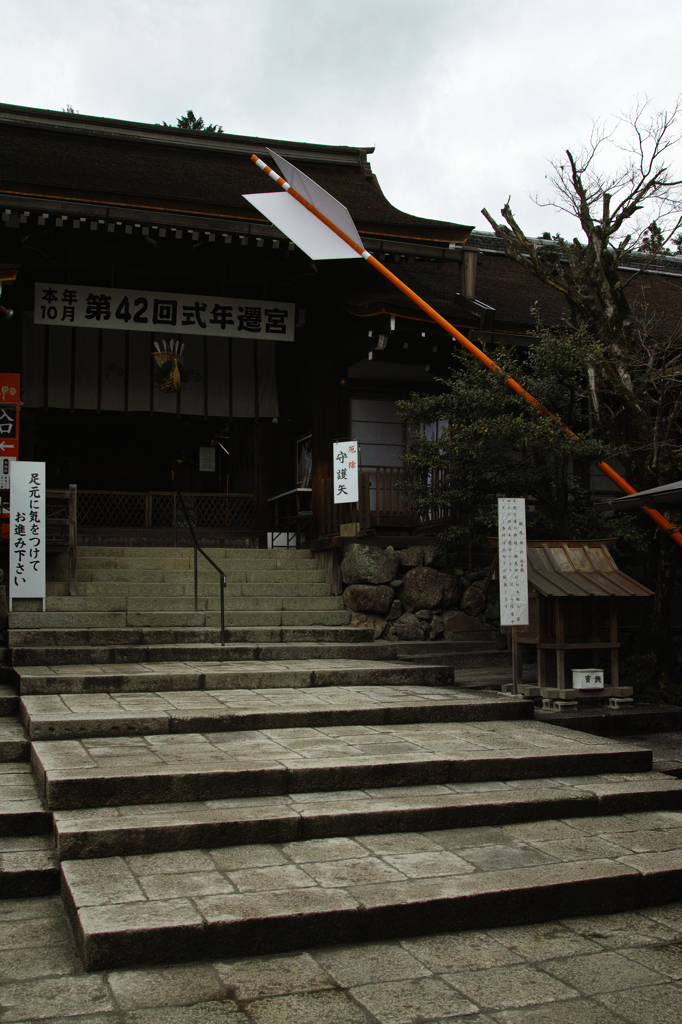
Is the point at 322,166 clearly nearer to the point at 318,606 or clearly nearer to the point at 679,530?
the point at 318,606

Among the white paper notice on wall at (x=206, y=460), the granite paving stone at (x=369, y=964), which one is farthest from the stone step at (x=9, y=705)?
the white paper notice on wall at (x=206, y=460)

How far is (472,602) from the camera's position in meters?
11.2

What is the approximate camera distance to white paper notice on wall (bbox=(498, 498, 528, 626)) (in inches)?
297

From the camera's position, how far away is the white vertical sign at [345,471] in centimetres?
1083

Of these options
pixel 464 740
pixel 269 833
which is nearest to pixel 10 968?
pixel 269 833

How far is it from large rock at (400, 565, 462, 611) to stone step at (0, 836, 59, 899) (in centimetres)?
703

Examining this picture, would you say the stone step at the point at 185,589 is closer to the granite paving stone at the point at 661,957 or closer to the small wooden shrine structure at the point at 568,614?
the small wooden shrine structure at the point at 568,614

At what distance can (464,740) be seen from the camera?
6.19 m

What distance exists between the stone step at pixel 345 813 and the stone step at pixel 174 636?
13.5 feet

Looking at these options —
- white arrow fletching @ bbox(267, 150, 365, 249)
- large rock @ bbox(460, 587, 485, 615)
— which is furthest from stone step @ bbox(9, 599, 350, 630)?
white arrow fletching @ bbox(267, 150, 365, 249)

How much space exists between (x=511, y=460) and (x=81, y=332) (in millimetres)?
7255

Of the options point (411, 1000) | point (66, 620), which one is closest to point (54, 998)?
point (411, 1000)

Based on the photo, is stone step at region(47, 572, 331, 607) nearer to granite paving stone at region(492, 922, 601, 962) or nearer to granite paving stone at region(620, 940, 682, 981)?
granite paving stone at region(492, 922, 601, 962)

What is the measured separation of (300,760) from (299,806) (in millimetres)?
531
